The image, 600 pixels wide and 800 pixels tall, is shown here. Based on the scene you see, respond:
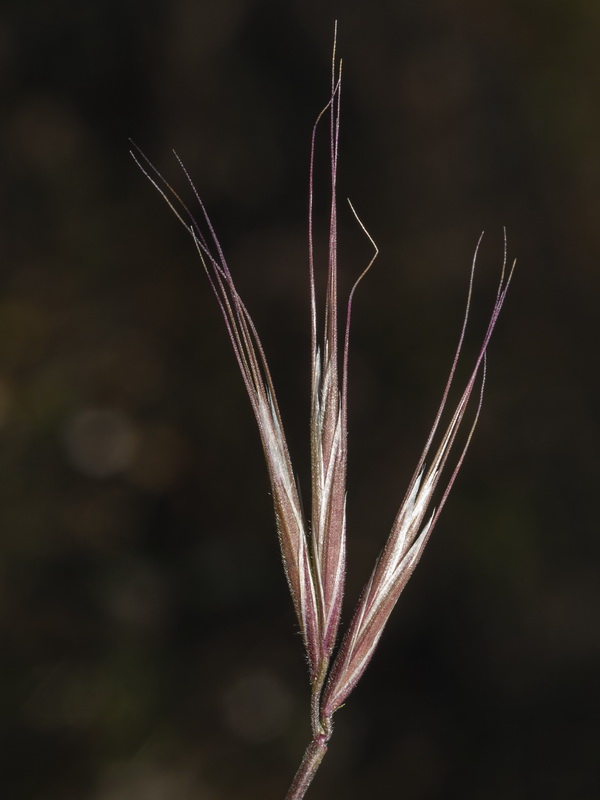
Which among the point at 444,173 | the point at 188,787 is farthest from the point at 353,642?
the point at 444,173

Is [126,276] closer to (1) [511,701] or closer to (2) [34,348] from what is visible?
(2) [34,348]

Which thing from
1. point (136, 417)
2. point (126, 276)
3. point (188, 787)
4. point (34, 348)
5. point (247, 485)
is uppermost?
point (126, 276)

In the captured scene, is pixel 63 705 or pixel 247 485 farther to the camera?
pixel 247 485

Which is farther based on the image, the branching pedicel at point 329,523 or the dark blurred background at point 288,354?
the dark blurred background at point 288,354

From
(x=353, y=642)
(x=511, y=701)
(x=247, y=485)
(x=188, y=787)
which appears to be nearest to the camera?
(x=353, y=642)

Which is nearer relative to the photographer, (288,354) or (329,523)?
(329,523)

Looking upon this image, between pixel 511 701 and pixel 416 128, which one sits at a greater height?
pixel 416 128

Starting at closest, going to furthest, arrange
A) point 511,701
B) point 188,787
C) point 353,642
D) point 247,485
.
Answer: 1. point 353,642
2. point 188,787
3. point 511,701
4. point 247,485

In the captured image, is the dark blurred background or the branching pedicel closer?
the branching pedicel
